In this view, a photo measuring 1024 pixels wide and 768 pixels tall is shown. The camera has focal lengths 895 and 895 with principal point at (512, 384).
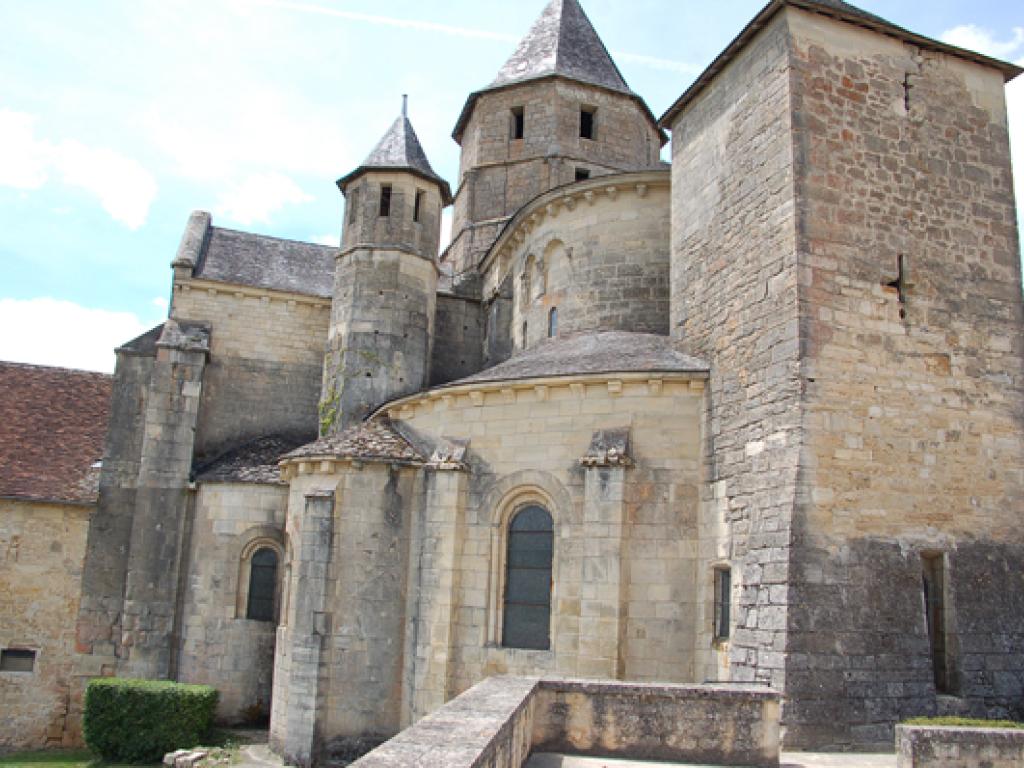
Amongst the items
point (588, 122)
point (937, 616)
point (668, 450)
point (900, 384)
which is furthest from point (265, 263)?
point (937, 616)

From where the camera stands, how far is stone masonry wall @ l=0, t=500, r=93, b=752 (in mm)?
17688

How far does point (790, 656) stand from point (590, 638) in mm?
3250

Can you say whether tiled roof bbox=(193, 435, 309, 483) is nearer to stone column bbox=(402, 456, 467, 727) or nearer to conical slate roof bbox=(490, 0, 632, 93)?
stone column bbox=(402, 456, 467, 727)

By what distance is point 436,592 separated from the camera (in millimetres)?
13648

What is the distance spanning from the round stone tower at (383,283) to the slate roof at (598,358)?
12.0 ft

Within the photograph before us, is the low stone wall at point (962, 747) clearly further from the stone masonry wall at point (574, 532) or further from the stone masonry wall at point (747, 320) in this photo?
the stone masonry wall at point (574, 532)

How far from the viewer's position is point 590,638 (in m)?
12.1

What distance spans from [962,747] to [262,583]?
13737mm

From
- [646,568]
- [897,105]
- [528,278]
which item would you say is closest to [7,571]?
[528,278]

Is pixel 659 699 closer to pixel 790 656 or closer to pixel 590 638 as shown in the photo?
pixel 790 656

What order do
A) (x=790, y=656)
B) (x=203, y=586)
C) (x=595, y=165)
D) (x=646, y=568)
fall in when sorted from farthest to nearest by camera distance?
(x=595, y=165)
(x=203, y=586)
(x=646, y=568)
(x=790, y=656)

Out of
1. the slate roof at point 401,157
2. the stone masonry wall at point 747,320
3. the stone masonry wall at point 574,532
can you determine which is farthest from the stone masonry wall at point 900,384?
the slate roof at point 401,157

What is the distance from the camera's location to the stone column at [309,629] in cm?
1373

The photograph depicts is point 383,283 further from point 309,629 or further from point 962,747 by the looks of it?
point 962,747
